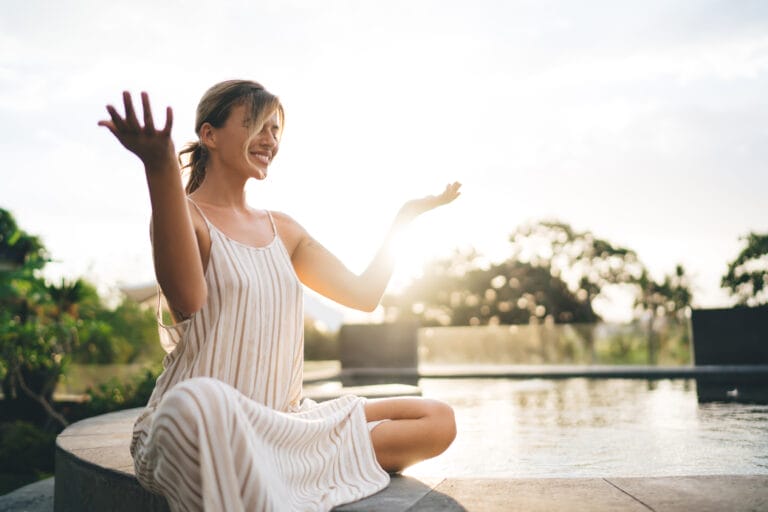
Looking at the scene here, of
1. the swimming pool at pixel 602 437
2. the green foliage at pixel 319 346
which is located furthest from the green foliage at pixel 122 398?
the green foliage at pixel 319 346

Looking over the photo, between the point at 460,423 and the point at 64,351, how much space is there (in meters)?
7.07

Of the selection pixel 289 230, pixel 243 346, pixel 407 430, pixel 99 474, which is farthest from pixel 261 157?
pixel 99 474

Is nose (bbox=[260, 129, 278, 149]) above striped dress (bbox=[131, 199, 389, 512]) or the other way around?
above

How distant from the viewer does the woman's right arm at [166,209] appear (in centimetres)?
149

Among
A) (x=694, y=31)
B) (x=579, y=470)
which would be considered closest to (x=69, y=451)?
(x=579, y=470)

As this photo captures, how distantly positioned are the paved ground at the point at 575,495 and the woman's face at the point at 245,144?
1.06 m

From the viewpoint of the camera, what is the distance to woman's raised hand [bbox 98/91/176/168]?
1.46 m

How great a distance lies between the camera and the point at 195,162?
2.27 meters

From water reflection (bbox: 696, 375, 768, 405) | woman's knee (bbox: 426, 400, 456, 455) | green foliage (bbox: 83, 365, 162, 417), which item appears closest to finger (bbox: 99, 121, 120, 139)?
woman's knee (bbox: 426, 400, 456, 455)

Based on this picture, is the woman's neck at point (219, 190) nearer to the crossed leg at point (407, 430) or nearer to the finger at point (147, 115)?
the finger at point (147, 115)

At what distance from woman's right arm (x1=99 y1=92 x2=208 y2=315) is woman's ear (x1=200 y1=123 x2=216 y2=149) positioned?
0.53 m

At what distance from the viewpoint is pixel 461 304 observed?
3731cm

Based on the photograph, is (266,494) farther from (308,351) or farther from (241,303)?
(308,351)

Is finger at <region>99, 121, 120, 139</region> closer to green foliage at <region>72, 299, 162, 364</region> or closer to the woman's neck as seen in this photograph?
the woman's neck
